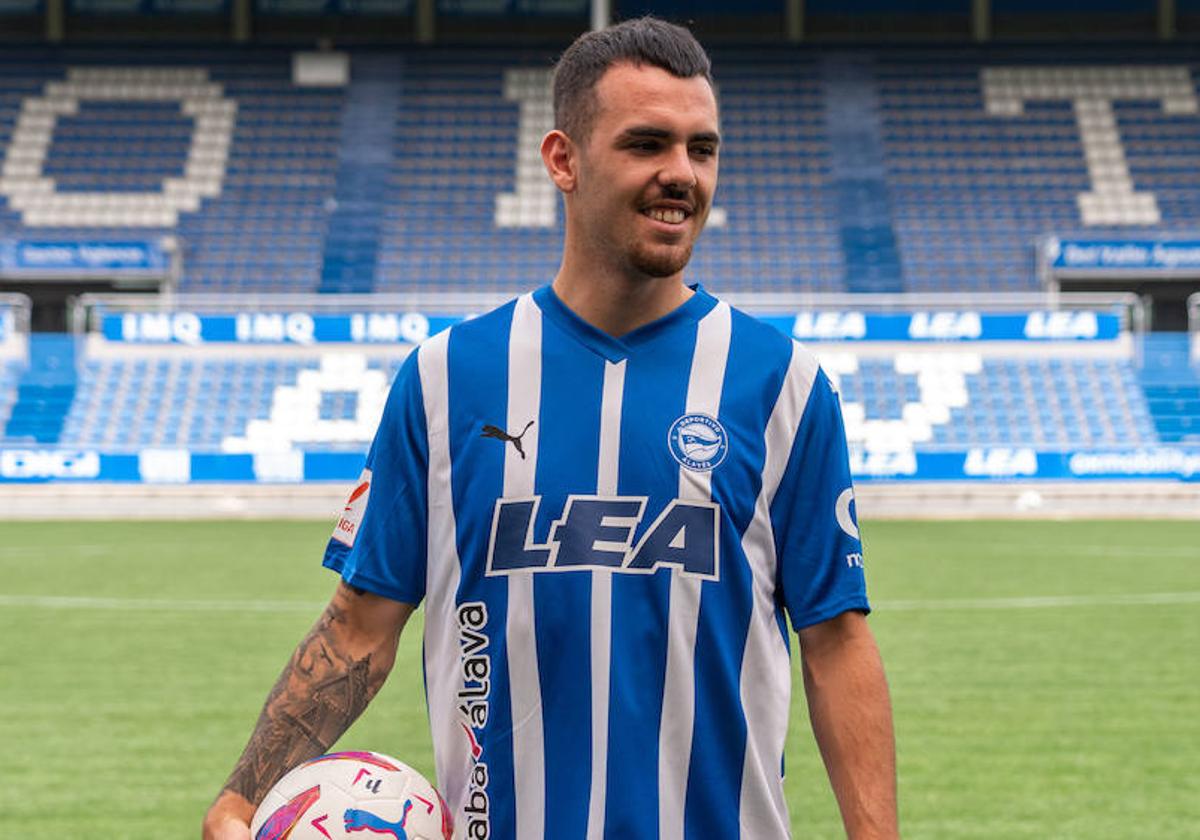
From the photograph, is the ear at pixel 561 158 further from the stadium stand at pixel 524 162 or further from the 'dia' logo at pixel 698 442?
the stadium stand at pixel 524 162

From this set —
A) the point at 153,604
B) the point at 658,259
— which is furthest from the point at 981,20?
the point at 658,259

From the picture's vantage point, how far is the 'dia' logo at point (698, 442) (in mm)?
1970

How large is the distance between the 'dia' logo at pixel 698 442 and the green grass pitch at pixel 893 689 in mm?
3254

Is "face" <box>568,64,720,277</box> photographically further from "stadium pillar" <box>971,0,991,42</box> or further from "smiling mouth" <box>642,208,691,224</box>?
"stadium pillar" <box>971,0,991,42</box>

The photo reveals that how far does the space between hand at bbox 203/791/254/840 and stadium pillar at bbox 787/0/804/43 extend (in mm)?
30593

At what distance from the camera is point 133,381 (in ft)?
73.0

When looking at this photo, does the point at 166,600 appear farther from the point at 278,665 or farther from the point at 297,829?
the point at 297,829

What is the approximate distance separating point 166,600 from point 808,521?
9.86m

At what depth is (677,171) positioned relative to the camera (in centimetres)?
199

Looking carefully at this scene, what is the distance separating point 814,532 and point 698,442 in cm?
20

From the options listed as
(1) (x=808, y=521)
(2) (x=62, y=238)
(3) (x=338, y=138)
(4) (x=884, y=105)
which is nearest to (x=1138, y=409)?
(4) (x=884, y=105)

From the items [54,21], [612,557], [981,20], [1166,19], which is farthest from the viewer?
[1166,19]

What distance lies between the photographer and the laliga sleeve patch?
84.4 inches

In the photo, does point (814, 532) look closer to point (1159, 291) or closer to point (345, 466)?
point (345, 466)
